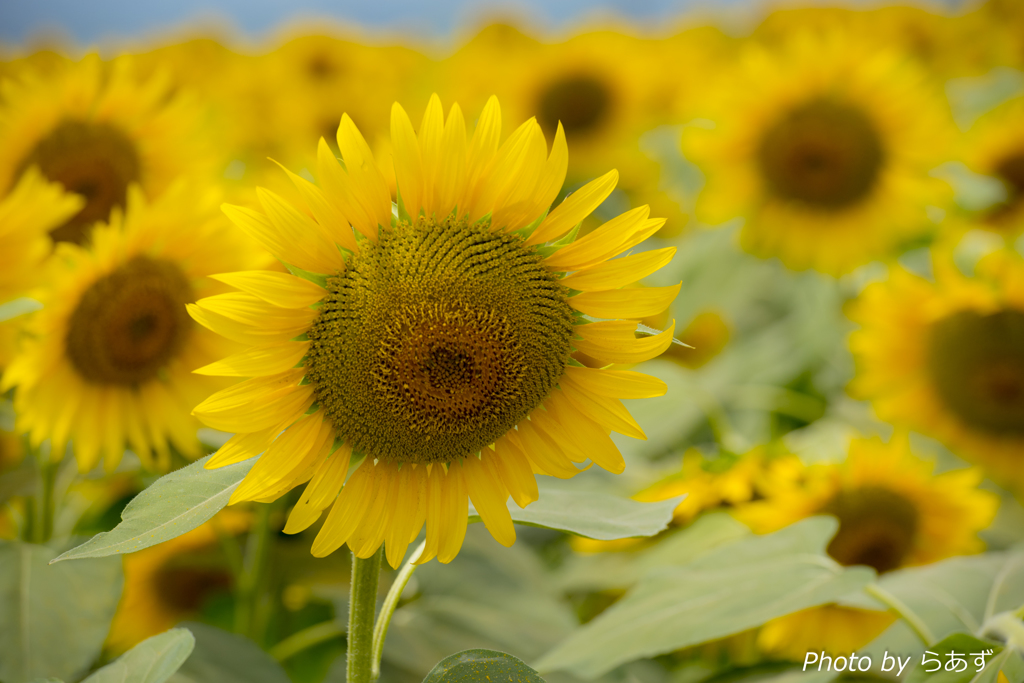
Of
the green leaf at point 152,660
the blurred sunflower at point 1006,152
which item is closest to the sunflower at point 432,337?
the green leaf at point 152,660

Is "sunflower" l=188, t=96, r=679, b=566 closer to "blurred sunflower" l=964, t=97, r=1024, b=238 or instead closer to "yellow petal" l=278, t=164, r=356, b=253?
"yellow petal" l=278, t=164, r=356, b=253

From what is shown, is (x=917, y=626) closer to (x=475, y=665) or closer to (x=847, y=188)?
(x=475, y=665)

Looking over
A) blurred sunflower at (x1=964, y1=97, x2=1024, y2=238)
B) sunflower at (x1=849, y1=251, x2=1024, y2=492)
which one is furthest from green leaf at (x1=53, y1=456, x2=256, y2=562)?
blurred sunflower at (x1=964, y1=97, x2=1024, y2=238)

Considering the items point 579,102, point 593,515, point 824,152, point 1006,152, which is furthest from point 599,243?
point 579,102

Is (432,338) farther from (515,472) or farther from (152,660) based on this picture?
(152,660)

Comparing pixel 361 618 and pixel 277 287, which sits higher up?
pixel 277 287

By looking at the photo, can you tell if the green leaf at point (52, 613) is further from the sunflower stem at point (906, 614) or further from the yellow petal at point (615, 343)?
the sunflower stem at point (906, 614)
